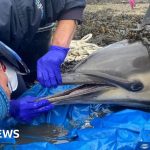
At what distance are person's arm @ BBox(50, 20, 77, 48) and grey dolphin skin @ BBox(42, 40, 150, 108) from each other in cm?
29

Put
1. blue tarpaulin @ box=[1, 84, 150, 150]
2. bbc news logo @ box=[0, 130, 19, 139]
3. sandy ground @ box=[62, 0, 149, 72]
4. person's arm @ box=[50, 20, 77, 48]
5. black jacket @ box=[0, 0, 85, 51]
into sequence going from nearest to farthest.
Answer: blue tarpaulin @ box=[1, 84, 150, 150], bbc news logo @ box=[0, 130, 19, 139], black jacket @ box=[0, 0, 85, 51], person's arm @ box=[50, 20, 77, 48], sandy ground @ box=[62, 0, 149, 72]

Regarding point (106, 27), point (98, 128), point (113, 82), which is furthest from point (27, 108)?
point (106, 27)

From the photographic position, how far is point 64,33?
4.14 m

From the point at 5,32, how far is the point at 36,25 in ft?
1.23

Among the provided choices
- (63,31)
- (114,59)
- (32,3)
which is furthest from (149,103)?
(32,3)

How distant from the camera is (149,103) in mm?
3803

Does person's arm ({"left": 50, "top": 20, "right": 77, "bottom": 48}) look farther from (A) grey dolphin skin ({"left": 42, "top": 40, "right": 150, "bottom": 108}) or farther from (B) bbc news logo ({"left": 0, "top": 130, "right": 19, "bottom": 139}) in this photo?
(B) bbc news logo ({"left": 0, "top": 130, "right": 19, "bottom": 139})

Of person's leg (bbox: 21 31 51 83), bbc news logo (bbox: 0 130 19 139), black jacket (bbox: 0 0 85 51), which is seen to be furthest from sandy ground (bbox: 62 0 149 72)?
bbc news logo (bbox: 0 130 19 139)

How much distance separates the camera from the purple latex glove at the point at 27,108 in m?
3.71

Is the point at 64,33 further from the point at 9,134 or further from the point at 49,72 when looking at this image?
the point at 9,134

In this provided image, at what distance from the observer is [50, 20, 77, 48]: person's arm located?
409cm

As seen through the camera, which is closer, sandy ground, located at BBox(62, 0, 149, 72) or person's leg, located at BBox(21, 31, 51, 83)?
person's leg, located at BBox(21, 31, 51, 83)

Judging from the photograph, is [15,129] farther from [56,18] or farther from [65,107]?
[56,18]

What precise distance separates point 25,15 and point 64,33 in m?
0.37
